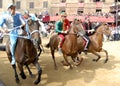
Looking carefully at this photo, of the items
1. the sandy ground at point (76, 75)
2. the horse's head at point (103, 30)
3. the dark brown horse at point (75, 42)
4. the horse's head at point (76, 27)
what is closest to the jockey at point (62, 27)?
the dark brown horse at point (75, 42)

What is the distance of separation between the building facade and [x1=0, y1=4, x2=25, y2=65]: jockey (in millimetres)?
43549

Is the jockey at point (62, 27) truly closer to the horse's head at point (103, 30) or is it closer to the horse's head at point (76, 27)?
the horse's head at point (76, 27)

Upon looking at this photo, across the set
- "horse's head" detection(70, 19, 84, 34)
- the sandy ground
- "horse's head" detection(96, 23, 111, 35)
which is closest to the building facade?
"horse's head" detection(96, 23, 111, 35)

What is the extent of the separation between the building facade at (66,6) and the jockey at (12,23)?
4355 centimetres

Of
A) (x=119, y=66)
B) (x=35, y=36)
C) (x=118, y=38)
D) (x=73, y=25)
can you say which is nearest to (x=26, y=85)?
(x=35, y=36)

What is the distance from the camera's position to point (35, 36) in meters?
8.47

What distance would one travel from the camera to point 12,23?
30.2 ft

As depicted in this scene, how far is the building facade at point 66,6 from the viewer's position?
54.1m

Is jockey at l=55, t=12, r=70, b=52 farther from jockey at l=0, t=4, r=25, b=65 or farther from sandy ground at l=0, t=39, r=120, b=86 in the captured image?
jockey at l=0, t=4, r=25, b=65

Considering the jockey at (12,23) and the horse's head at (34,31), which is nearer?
the horse's head at (34,31)

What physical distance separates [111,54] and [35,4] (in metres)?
42.9

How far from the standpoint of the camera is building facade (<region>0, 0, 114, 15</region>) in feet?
177

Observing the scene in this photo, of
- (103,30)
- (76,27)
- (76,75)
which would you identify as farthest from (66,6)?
(76,75)

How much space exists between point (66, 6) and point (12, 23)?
4661cm
